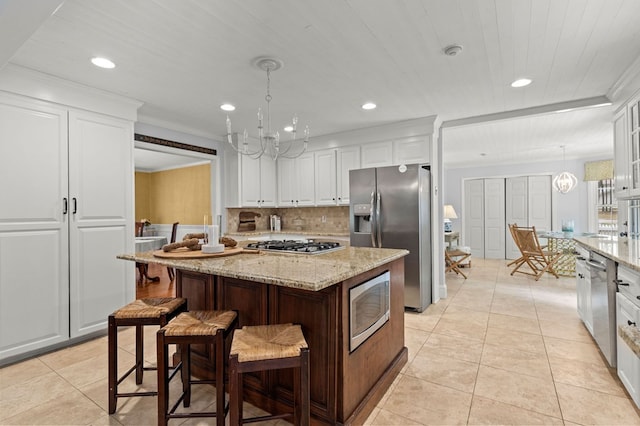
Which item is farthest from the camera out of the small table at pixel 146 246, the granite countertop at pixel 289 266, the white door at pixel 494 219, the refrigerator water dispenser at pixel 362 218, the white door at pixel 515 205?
the white door at pixel 494 219

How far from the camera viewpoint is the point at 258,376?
6.31 feet

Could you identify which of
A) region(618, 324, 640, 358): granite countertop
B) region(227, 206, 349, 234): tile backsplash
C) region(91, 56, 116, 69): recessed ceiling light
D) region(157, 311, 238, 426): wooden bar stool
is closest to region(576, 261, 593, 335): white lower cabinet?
region(618, 324, 640, 358): granite countertop

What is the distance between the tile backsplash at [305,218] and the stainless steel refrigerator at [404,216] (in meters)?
1.17

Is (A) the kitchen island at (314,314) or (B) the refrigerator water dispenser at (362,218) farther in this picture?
(B) the refrigerator water dispenser at (362,218)

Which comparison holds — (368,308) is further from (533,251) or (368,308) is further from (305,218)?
(533,251)

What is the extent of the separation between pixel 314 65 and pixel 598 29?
1.91m

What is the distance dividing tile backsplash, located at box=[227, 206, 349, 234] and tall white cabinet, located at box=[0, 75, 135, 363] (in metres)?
1.88

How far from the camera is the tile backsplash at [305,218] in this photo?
5.05 m

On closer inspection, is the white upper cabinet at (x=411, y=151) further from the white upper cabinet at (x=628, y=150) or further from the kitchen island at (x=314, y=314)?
the kitchen island at (x=314, y=314)

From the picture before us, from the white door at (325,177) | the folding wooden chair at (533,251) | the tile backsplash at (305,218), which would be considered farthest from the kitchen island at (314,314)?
the folding wooden chair at (533,251)

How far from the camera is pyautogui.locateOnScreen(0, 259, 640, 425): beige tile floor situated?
184 cm

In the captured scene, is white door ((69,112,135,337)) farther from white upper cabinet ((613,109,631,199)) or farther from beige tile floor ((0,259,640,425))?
white upper cabinet ((613,109,631,199))

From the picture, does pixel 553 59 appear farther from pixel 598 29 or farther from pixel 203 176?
pixel 203 176

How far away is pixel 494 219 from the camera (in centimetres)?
759
